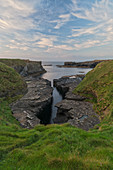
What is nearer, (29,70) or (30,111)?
(30,111)

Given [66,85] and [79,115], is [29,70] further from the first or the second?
[79,115]

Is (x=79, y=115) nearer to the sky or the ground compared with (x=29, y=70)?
nearer to the ground

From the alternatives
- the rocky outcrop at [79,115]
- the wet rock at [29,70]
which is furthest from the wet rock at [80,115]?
the wet rock at [29,70]

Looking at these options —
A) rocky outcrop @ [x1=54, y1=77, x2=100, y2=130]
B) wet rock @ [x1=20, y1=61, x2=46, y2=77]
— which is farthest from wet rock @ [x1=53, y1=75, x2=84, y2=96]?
wet rock @ [x1=20, y1=61, x2=46, y2=77]

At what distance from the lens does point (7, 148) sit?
7.42 meters

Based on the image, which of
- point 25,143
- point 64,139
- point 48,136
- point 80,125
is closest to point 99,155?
point 64,139

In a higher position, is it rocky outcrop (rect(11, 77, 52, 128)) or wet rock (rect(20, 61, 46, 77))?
wet rock (rect(20, 61, 46, 77))

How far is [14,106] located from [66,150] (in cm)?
2729

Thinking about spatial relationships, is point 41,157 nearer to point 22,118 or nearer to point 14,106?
point 22,118

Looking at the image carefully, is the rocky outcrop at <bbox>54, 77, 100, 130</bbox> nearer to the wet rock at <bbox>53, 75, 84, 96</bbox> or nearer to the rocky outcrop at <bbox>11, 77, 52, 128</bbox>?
the rocky outcrop at <bbox>11, 77, 52, 128</bbox>

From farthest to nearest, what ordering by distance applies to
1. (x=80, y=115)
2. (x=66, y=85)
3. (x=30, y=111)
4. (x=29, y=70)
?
(x=29, y=70) → (x=66, y=85) → (x=30, y=111) → (x=80, y=115)

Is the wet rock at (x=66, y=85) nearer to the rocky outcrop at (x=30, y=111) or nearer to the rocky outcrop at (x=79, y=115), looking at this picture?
the rocky outcrop at (x=79, y=115)

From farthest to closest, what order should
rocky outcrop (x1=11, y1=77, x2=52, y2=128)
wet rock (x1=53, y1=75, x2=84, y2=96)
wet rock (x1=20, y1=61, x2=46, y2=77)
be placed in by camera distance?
1. wet rock (x1=20, y1=61, x2=46, y2=77)
2. wet rock (x1=53, y1=75, x2=84, y2=96)
3. rocky outcrop (x1=11, y1=77, x2=52, y2=128)

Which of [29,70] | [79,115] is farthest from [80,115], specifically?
[29,70]
